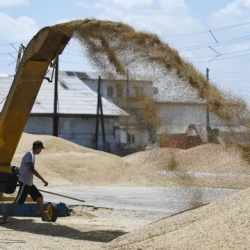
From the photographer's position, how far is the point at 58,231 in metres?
14.3

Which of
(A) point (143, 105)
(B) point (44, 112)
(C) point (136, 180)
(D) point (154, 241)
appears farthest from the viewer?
(B) point (44, 112)

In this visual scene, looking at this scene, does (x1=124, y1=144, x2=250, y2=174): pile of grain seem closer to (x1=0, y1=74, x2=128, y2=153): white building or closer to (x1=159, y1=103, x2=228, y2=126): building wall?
(x1=159, y1=103, x2=228, y2=126): building wall

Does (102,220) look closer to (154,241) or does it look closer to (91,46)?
(91,46)

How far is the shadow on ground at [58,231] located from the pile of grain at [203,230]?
170cm

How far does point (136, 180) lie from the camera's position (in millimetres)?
34688

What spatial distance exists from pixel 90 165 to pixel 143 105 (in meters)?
23.3

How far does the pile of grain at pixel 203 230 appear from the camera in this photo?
9.78 m

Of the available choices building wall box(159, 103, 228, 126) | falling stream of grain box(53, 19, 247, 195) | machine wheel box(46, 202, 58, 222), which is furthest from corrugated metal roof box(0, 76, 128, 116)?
building wall box(159, 103, 228, 126)

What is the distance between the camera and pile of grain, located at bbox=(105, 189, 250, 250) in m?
9.78

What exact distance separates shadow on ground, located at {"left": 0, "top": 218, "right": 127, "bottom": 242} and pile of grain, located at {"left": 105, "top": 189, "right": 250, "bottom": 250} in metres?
1.70

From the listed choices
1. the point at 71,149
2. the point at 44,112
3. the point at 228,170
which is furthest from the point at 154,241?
the point at 44,112

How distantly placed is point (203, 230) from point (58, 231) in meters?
4.54

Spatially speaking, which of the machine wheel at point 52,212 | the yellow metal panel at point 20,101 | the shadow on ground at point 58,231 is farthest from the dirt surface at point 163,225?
the yellow metal panel at point 20,101

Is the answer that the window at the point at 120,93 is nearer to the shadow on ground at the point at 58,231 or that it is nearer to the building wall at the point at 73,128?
the shadow on ground at the point at 58,231
